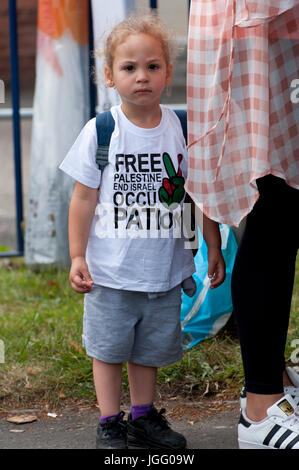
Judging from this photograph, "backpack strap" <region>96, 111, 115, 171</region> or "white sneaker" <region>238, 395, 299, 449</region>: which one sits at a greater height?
"backpack strap" <region>96, 111, 115, 171</region>

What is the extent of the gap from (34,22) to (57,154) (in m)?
8.73

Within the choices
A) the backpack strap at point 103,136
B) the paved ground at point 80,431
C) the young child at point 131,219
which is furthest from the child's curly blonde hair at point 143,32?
the paved ground at point 80,431

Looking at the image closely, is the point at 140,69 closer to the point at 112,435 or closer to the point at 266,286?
the point at 266,286

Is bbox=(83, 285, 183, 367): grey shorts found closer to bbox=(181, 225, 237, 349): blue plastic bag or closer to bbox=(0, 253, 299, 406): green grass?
bbox=(0, 253, 299, 406): green grass

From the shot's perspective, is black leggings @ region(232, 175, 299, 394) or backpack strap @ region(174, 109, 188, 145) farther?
backpack strap @ region(174, 109, 188, 145)

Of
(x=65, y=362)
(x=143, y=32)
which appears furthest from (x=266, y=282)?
(x=65, y=362)

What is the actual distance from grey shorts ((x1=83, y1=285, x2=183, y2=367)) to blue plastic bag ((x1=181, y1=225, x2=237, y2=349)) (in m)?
0.74

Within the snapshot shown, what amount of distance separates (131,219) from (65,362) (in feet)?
3.07

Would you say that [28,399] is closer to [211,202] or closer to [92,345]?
[92,345]

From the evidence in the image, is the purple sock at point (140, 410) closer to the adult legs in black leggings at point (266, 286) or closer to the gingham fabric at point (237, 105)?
the adult legs in black leggings at point (266, 286)

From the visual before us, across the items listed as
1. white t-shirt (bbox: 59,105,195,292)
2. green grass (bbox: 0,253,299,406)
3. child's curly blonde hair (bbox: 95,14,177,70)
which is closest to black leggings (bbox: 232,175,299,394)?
white t-shirt (bbox: 59,105,195,292)

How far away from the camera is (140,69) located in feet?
7.26

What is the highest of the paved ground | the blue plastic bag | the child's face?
the child's face

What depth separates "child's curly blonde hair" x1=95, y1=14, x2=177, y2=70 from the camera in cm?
224
